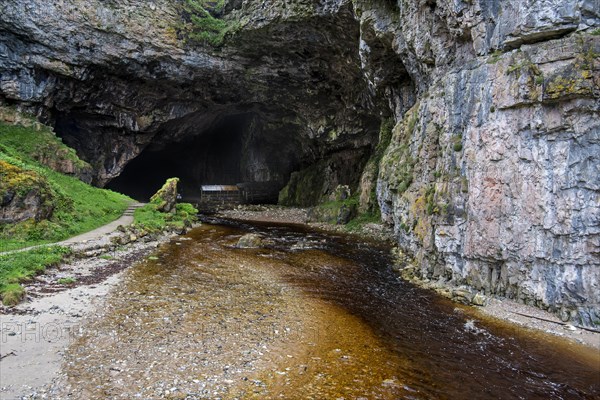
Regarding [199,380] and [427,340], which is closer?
[199,380]

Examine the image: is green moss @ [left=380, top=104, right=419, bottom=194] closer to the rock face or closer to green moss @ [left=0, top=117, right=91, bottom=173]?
the rock face

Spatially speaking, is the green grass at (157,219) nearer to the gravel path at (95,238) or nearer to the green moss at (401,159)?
the gravel path at (95,238)

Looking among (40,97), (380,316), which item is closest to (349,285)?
(380,316)

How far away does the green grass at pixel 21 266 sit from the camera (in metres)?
12.4

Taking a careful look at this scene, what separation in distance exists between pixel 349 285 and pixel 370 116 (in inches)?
1168

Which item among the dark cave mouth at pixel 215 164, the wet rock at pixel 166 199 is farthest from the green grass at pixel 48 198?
the dark cave mouth at pixel 215 164

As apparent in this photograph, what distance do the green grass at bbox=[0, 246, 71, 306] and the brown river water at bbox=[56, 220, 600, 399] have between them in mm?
2841

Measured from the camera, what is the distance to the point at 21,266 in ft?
50.2

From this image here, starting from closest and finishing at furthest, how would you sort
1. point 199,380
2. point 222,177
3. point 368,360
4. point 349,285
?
point 199,380
point 368,360
point 349,285
point 222,177

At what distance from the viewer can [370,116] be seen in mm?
43469

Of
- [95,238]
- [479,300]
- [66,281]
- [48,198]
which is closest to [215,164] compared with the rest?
[48,198]

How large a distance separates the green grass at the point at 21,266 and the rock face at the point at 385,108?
1645 cm

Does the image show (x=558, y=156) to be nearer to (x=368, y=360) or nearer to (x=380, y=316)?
(x=380, y=316)

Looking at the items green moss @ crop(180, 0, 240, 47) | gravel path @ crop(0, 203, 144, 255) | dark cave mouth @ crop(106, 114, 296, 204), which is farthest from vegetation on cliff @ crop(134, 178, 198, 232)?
dark cave mouth @ crop(106, 114, 296, 204)
